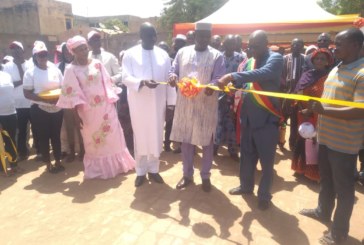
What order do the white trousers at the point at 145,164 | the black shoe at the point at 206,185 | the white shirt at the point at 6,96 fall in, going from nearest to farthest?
1. the black shoe at the point at 206,185
2. the white trousers at the point at 145,164
3. the white shirt at the point at 6,96

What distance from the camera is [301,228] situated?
319cm

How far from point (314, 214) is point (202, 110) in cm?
177

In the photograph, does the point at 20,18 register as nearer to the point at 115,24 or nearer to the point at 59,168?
the point at 115,24

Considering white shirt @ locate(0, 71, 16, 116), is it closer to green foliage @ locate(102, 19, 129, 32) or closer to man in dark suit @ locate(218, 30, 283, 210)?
man in dark suit @ locate(218, 30, 283, 210)

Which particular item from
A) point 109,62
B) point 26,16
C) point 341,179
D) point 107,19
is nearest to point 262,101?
point 341,179

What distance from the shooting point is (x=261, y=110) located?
3.36 metres

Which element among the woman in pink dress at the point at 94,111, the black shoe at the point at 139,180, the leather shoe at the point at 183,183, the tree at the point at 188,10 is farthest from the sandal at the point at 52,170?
the tree at the point at 188,10

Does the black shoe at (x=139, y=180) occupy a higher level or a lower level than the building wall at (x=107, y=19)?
lower

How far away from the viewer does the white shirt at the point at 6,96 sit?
4.79m

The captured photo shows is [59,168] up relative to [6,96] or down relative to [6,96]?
down

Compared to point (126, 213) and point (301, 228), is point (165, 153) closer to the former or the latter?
point (126, 213)

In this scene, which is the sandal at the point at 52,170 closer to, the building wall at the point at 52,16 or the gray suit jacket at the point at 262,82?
the gray suit jacket at the point at 262,82

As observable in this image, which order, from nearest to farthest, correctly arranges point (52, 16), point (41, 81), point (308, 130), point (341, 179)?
point (341, 179) → point (308, 130) → point (41, 81) → point (52, 16)

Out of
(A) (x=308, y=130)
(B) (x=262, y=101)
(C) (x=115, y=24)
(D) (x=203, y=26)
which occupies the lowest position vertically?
(A) (x=308, y=130)
